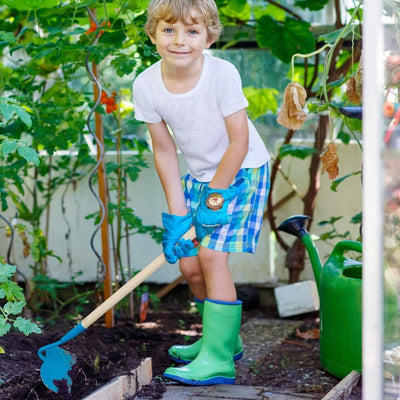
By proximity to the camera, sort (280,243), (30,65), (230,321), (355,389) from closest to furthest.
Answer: (355,389) < (230,321) < (30,65) < (280,243)

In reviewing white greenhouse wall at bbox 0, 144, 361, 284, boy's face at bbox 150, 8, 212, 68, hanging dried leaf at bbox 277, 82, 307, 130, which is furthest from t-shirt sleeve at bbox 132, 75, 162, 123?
white greenhouse wall at bbox 0, 144, 361, 284

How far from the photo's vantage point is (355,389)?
7.29 ft

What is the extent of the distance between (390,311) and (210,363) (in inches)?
43.5

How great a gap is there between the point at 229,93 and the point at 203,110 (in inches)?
4.7

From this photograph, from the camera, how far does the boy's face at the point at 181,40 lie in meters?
2.19

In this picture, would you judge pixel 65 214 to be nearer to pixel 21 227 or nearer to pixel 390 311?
pixel 21 227

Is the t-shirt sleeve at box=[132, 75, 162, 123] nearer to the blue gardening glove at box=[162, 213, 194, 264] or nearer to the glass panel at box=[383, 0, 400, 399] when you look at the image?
the blue gardening glove at box=[162, 213, 194, 264]

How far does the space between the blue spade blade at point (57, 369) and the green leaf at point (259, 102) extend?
177cm

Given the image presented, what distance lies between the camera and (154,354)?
8.72 feet

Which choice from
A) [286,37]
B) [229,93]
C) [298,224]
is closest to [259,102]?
[286,37]

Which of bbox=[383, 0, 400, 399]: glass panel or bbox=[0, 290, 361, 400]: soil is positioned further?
bbox=[0, 290, 361, 400]: soil

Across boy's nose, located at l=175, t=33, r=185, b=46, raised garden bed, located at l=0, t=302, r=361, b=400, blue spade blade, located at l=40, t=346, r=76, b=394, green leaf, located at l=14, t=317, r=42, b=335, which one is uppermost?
boy's nose, located at l=175, t=33, r=185, b=46

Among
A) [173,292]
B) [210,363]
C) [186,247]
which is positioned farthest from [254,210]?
[173,292]

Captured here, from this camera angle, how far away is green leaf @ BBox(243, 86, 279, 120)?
11.8 ft
